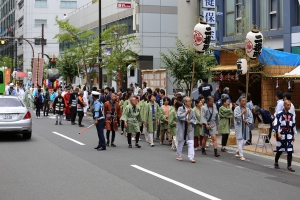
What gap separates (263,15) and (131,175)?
56.3 ft

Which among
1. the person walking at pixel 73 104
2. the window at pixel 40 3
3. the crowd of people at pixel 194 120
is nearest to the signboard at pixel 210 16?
the person walking at pixel 73 104

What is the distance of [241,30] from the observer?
905 inches

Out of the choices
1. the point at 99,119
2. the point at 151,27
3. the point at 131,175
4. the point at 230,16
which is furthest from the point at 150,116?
the point at 151,27

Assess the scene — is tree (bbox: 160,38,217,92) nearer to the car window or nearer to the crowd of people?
the crowd of people

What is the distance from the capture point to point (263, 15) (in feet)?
86.2

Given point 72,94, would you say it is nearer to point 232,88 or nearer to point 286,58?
point 232,88

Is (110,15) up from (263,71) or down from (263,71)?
up

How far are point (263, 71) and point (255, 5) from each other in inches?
223

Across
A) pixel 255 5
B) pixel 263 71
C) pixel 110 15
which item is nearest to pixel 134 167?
pixel 263 71

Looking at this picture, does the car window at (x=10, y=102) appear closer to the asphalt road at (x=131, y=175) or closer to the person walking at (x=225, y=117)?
the asphalt road at (x=131, y=175)

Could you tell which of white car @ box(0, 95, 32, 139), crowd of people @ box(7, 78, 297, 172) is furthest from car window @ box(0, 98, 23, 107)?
crowd of people @ box(7, 78, 297, 172)

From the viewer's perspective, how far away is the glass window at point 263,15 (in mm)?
26053

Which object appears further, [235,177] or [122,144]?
[122,144]

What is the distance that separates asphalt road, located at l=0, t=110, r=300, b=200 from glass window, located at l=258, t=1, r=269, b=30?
11193 mm
